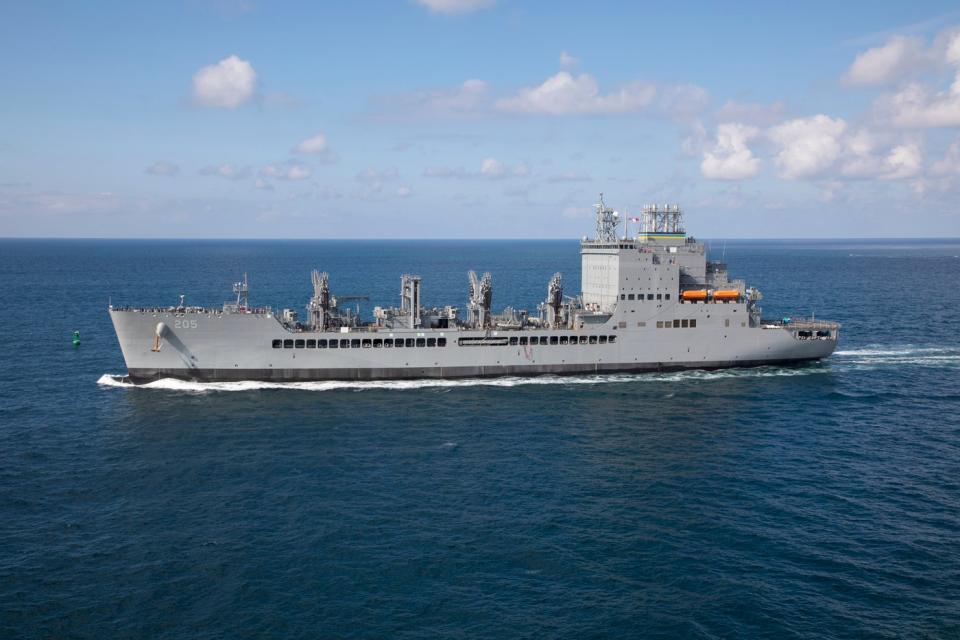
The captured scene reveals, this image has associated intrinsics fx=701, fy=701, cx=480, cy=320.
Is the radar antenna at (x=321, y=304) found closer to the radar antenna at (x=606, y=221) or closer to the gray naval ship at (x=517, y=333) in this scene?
the gray naval ship at (x=517, y=333)

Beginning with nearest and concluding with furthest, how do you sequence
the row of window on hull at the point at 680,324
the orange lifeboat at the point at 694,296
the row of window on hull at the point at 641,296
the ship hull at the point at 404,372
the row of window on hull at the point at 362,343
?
1. the ship hull at the point at 404,372
2. the row of window on hull at the point at 362,343
3. the row of window on hull at the point at 641,296
4. the row of window on hull at the point at 680,324
5. the orange lifeboat at the point at 694,296

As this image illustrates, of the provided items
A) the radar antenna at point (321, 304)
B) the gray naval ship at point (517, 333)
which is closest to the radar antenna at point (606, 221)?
the gray naval ship at point (517, 333)

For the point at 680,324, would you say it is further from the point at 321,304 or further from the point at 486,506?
the point at 486,506

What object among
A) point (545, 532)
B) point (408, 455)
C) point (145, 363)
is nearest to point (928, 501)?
point (545, 532)

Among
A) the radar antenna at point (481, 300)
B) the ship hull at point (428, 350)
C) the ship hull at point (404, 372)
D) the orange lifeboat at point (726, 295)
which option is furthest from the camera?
the orange lifeboat at point (726, 295)

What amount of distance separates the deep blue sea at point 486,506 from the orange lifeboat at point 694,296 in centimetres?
611

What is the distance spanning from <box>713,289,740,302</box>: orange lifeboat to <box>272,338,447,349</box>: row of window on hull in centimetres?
2206

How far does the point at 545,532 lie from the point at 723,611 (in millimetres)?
7589

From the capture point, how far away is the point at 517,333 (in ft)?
174

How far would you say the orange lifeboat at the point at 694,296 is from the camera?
56.0 m

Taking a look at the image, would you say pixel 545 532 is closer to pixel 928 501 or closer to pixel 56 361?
pixel 928 501

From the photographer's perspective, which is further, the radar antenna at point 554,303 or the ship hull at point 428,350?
the radar antenna at point 554,303

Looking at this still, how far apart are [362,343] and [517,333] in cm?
1165

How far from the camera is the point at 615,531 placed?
94.6 ft
